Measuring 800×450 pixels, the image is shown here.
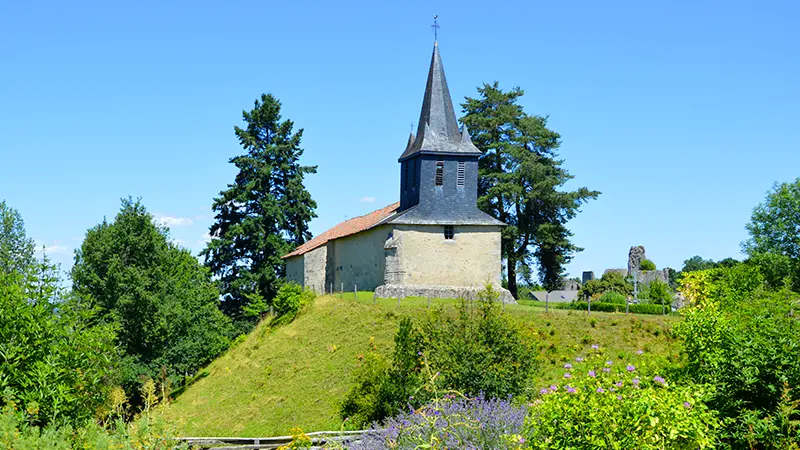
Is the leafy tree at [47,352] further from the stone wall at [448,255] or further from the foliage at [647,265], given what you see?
the foliage at [647,265]

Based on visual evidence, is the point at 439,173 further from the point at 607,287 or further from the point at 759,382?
the point at 759,382

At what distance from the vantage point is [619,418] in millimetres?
8328

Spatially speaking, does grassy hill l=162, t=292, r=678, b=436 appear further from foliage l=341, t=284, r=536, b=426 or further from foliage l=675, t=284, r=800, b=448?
foliage l=675, t=284, r=800, b=448

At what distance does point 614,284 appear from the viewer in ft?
173

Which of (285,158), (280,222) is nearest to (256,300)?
(280,222)

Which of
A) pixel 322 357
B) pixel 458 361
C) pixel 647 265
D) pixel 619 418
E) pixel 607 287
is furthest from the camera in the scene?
pixel 647 265

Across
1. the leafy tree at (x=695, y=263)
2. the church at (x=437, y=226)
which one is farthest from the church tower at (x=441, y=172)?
the leafy tree at (x=695, y=263)

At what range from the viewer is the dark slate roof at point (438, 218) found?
1535 inches

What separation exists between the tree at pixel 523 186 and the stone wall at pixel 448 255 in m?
8.90

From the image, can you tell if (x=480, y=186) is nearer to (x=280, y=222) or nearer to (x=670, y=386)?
(x=280, y=222)

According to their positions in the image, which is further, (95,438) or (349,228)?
(349,228)

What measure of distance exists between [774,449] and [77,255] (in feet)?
129

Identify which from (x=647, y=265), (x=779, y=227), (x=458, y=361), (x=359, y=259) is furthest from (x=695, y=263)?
(x=458, y=361)

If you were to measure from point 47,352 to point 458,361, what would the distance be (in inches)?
315
